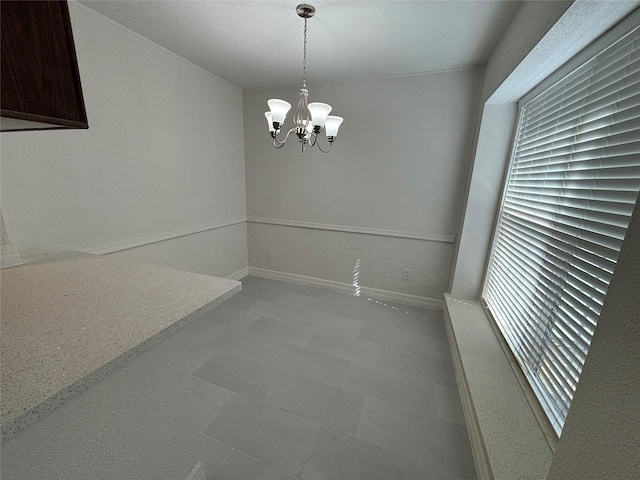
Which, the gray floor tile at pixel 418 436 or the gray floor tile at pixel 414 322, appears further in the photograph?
the gray floor tile at pixel 414 322

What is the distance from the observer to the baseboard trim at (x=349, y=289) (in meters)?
2.89

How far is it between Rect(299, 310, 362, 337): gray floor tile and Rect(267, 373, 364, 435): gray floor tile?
0.66 m

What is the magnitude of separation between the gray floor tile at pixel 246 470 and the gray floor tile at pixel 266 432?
0.07 feet

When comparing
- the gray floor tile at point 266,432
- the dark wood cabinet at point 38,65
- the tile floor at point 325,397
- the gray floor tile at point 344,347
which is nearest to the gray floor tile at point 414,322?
the tile floor at point 325,397

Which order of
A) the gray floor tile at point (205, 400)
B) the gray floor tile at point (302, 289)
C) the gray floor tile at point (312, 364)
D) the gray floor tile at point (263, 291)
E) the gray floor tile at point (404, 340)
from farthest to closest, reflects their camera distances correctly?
the gray floor tile at point (302, 289) → the gray floor tile at point (263, 291) → the gray floor tile at point (404, 340) → the gray floor tile at point (312, 364) → the gray floor tile at point (205, 400)

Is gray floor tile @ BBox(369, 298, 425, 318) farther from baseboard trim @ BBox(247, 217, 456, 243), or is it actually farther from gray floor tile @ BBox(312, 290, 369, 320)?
baseboard trim @ BBox(247, 217, 456, 243)

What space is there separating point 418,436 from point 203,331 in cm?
185

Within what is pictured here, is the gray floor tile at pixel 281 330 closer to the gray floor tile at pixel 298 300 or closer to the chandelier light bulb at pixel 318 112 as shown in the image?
the gray floor tile at pixel 298 300

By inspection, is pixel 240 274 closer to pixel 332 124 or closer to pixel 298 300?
pixel 298 300

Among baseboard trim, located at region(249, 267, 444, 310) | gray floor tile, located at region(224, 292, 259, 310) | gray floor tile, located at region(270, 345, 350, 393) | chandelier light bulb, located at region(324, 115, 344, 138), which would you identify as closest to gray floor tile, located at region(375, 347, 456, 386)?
gray floor tile, located at region(270, 345, 350, 393)

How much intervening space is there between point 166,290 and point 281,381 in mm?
1208

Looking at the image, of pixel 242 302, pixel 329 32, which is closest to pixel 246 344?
pixel 242 302

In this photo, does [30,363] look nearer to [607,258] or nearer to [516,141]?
[607,258]

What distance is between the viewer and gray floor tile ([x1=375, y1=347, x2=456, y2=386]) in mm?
1862
